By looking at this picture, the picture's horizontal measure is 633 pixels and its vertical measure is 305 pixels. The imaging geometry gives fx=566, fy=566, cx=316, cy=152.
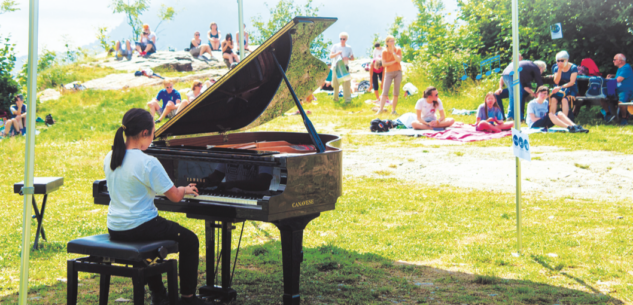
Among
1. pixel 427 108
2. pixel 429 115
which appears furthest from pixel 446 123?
pixel 427 108

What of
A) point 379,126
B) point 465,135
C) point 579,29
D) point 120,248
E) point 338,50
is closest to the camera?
point 120,248

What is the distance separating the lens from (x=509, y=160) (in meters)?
9.79

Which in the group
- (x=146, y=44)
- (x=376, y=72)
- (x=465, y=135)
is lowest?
(x=465, y=135)

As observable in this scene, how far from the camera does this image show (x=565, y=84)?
1288 cm

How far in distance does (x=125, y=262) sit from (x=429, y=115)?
10353 mm

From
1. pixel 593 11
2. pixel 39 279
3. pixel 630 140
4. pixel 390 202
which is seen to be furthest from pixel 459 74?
pixel 39 279

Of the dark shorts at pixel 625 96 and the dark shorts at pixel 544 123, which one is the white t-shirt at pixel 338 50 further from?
the dark shorts at pixel 625 96

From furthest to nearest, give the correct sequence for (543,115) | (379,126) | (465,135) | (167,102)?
1. (167,102)
2. (379,126)
3. (543,115)
4. (465,135)

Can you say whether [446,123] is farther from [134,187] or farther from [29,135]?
[29,135]

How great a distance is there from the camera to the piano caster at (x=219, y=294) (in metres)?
4.32

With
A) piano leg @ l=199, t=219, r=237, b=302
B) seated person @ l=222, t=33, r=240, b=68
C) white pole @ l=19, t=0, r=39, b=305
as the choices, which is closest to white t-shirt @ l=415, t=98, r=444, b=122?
Result: seated person @ l=222, t=33, r=240, b=68

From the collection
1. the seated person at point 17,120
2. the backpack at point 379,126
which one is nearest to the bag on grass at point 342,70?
the backpack at point 379,126

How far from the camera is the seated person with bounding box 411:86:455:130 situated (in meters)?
12.9

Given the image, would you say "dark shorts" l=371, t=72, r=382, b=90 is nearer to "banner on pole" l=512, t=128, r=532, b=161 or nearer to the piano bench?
"banner on pole" l=512, t=128, r=532, b=161
